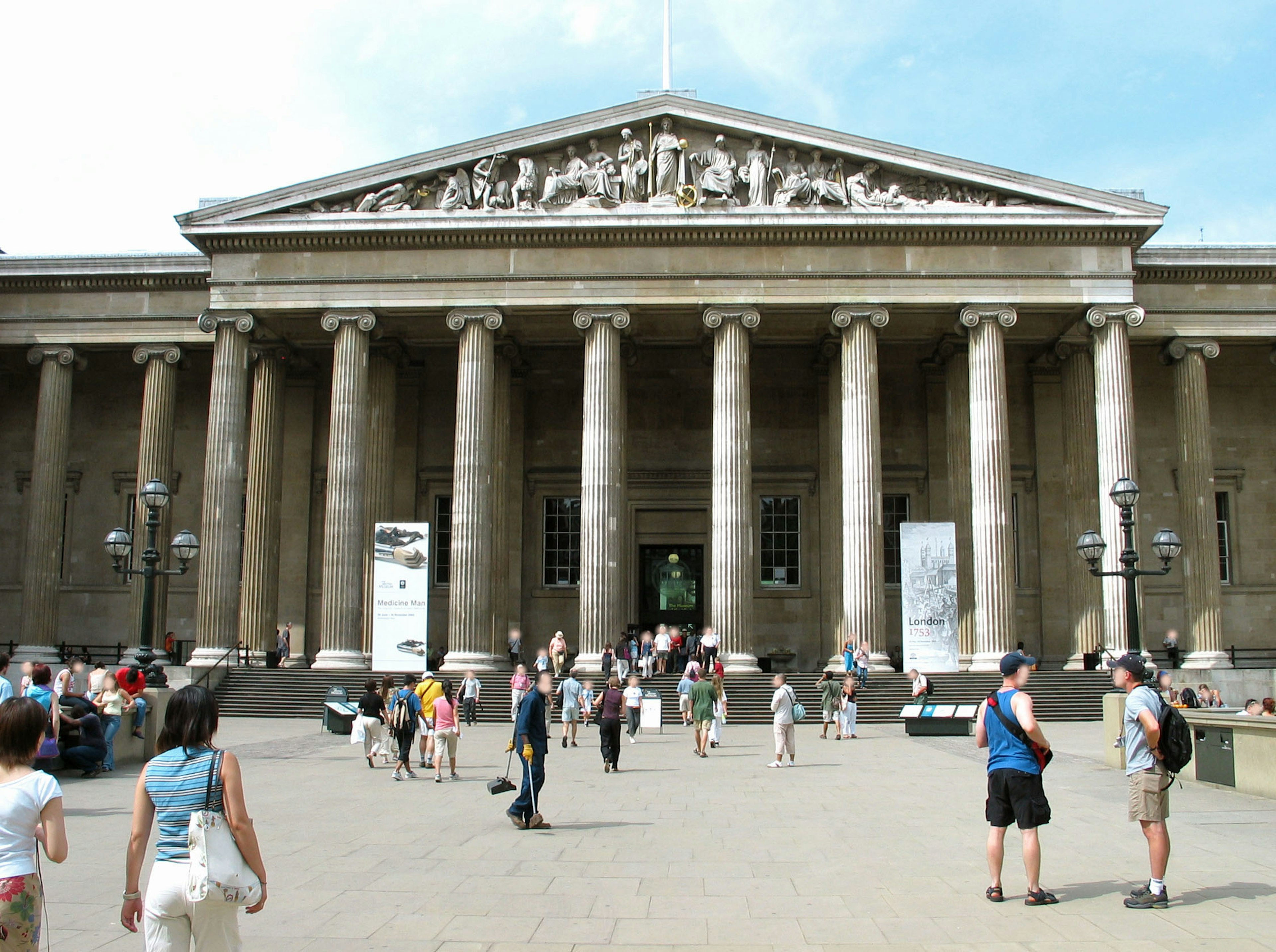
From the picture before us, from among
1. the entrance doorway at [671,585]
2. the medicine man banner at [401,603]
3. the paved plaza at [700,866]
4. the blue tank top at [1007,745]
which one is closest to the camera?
the paved plaza at [700,866]

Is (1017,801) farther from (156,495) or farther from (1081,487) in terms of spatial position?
(1081,487)

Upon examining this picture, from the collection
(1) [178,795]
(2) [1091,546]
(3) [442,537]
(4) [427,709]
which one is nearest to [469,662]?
(3) [442,537]

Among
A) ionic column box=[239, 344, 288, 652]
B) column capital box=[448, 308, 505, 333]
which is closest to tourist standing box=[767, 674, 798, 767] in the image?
column capital box=[448, 308, 505, 333]

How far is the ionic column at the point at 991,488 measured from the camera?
97.1 ft

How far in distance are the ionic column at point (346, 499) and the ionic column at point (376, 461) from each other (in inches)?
26.5

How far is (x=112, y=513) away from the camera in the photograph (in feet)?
124

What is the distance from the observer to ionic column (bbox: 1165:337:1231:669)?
104 ft

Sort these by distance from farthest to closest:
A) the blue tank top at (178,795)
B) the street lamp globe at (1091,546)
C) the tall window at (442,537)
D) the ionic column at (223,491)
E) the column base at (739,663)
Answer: the tall window at (442,537)
the ionic column at (223,491)
the column base at (739,663)
the street lamp globe at (1091,546)
the blue tank top at (178,795)

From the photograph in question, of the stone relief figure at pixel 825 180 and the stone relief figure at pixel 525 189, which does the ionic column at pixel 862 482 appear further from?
the stone relief figure at pixel 525 189

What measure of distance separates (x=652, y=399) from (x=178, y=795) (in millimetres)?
32847

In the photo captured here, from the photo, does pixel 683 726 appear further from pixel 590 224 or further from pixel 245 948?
pixel 245 948

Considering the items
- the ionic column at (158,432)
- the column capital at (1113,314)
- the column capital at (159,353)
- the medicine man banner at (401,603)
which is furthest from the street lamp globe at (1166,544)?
the column capital at (159,353)

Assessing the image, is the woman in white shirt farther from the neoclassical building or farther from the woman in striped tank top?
the neoclassical building

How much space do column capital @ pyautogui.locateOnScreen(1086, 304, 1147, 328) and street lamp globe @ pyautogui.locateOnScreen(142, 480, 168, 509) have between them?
2325 cm
